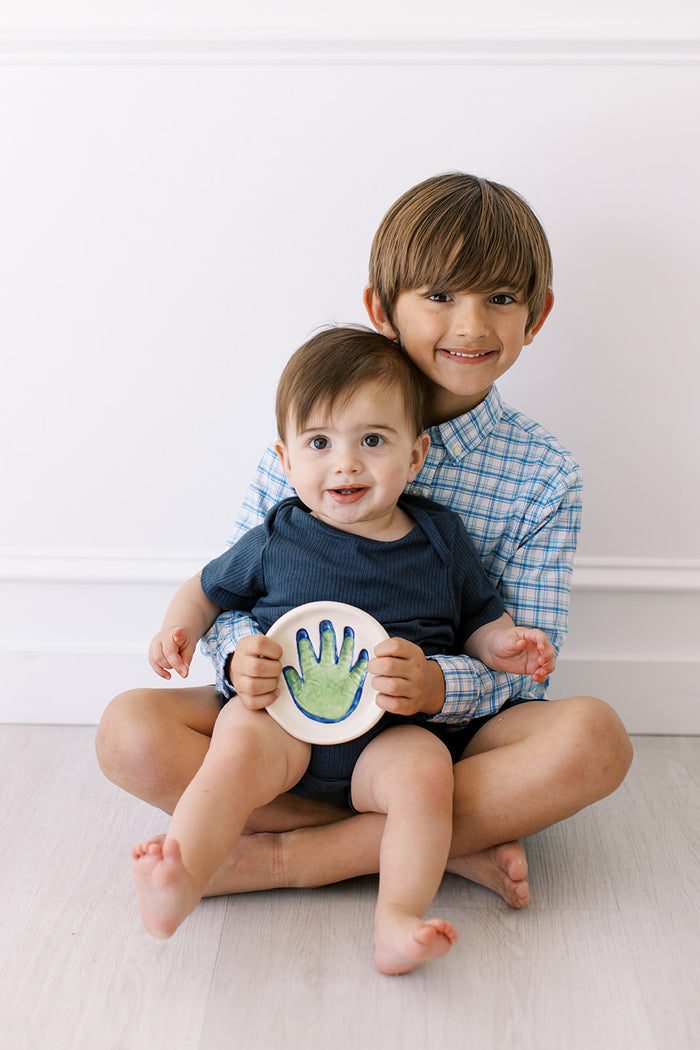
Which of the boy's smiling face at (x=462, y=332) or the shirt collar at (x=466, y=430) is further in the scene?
the shirt collar at (x=466, y=430)

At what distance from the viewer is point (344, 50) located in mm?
1125

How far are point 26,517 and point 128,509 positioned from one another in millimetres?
147

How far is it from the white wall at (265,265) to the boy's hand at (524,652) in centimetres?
35

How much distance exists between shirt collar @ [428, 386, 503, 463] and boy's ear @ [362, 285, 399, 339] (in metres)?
0.12

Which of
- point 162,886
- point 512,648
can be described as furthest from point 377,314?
Result: point 162,886

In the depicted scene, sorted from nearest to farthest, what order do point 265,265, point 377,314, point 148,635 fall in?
point 377,314 → point 265,265 → point 148,635

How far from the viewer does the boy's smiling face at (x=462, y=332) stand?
989mm

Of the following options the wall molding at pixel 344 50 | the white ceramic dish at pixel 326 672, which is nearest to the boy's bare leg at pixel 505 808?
the white ceramic dish at pixel 326 672

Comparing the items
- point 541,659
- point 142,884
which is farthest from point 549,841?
point 142,884

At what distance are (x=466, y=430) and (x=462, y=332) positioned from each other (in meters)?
0.15

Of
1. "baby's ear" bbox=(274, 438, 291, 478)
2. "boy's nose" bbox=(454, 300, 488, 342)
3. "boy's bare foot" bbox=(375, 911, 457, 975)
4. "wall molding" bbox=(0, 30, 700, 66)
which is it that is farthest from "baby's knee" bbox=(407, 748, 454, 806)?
"wall molding" bbox=(0, 30, 700, 66)

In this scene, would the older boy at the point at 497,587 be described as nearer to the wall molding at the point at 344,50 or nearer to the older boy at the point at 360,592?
the older boy at the point at 360,592

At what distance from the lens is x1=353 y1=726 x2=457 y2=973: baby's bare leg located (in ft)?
2.47

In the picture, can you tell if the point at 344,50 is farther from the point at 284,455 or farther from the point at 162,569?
the point at 162,569
